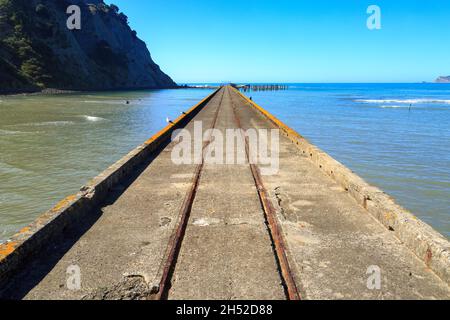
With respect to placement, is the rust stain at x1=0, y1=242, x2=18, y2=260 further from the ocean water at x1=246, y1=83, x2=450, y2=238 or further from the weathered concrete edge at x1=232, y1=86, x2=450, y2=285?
the ocean water at x1=246, y1=83, x2=450, y2=238

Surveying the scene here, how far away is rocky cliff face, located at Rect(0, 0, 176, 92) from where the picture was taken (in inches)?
2665

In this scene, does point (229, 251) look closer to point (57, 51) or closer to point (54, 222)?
point (54, 222)

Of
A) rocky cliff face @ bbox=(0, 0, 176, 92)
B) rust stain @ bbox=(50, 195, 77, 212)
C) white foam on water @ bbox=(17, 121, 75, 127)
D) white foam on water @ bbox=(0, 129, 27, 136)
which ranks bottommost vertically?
rust stain @ bbox=(50, 195, 77, 212)

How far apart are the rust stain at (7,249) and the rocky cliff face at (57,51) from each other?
65.8 metres

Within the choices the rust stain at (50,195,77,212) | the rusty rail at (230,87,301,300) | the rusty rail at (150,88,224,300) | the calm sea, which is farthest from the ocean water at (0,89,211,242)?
the rusty rail at (230,87,301,300)

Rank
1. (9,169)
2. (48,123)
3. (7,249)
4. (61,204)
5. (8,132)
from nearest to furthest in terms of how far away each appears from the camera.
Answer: (7,249), (61,204), (9,169), (8,132), (48,123)

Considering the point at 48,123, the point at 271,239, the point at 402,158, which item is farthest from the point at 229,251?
the point at 48,123

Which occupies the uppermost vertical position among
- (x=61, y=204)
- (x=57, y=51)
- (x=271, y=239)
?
(x=57, y=51)

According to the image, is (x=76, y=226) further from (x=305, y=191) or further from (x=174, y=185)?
(x=305, y=191)

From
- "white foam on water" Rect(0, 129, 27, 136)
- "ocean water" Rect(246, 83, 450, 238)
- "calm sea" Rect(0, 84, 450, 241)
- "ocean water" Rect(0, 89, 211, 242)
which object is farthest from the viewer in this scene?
"white foam on water" Rect(0, 129, 27, 136)

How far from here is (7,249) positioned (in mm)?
4082

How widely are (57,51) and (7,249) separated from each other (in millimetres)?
85696

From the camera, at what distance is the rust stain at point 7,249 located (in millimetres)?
3963

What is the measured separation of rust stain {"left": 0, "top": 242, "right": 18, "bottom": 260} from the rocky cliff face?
216 feet
